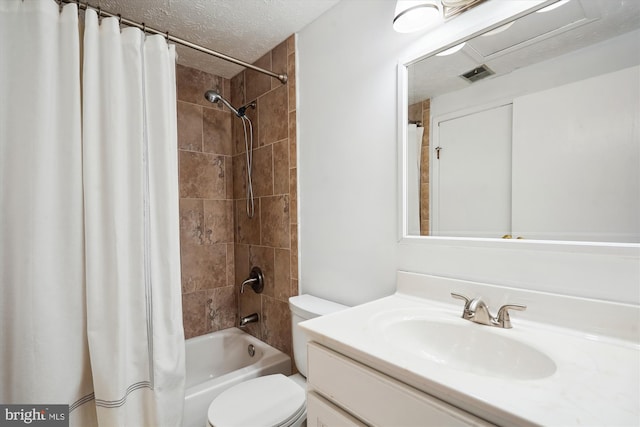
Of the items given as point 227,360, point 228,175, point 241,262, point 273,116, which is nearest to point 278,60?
point 273,116

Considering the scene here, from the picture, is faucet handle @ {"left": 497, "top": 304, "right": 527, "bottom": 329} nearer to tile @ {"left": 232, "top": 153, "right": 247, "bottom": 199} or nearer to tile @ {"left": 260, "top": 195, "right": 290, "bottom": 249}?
tile @ {"left": 260, "top": 195, "right": 290, "bottom": 249}

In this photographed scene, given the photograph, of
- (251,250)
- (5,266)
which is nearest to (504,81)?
(251,250)

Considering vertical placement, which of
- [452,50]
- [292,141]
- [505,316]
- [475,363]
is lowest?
[475,363]

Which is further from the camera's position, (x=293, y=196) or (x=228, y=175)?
(x=228, y=175)

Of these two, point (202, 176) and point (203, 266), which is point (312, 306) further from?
point (202, 176)

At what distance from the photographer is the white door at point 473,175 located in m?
0.94

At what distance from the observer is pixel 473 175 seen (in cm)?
102

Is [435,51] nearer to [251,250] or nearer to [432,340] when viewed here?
[432,340]

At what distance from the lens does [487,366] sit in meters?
0.79

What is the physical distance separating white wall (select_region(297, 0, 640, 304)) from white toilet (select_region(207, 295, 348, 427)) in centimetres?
18

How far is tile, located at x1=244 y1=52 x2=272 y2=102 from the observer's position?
73.7 inches

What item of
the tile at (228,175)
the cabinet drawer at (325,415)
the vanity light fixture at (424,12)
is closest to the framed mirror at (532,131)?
the vanity light fixture at (424,12)

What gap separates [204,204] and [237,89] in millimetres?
879

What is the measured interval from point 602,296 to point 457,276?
36 centimetres
